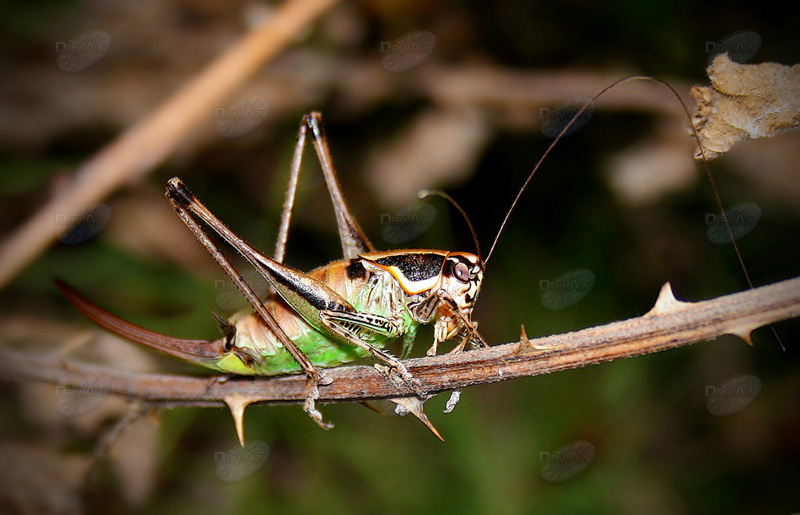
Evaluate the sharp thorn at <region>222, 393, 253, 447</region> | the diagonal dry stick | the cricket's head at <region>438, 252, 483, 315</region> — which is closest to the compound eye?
the cricket's head at <region>438, 252, 483, 315</region>

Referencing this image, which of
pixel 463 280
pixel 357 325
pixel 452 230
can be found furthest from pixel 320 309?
pixel 452 230

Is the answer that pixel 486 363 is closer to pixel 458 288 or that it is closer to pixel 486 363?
pixel 486 363

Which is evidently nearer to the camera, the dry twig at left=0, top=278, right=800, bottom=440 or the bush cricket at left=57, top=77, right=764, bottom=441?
the dry twig at left=0, top=278, right=800, bottom=440

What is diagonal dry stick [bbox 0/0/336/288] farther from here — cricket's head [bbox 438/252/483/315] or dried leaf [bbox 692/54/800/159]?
dried leaf [bbox 692/54/800/159]

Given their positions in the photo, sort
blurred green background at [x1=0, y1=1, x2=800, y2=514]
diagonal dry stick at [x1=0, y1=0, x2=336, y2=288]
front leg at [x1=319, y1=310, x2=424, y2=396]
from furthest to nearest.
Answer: blurred green background at [x1=0, y1=1, x2=800, y2=514] < diagonal dry stick at [x1=0, y1=0, x2=336, y2=288] < front leg at [x1=319, y1=310, x2=424, y2=396]

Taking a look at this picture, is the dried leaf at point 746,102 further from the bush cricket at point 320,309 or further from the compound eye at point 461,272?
the compound eye at point 461,272
